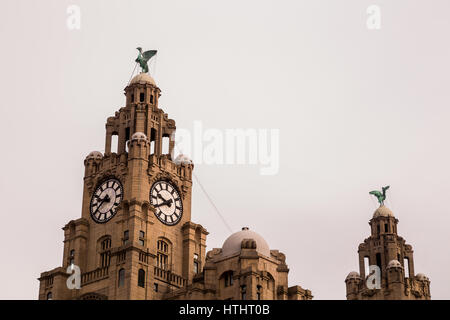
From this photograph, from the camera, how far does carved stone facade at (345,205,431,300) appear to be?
143 meters

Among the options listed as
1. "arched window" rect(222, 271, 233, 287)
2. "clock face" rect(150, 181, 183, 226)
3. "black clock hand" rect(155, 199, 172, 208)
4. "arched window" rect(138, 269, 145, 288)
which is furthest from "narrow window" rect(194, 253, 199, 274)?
"arched window" rect(222, 271, 233, 287)

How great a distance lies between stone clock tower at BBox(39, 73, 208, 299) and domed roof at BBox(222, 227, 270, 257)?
891 cm

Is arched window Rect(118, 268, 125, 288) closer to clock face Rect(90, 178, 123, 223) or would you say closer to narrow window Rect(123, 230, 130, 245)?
narrow window Rect(123, 230, 130, 245)

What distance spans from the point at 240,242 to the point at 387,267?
36.3 meters

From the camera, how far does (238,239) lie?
11562 centimetres

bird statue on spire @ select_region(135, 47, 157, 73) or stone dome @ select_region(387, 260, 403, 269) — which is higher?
bird statue on spire @ select_region(135, 47, 157, 73)

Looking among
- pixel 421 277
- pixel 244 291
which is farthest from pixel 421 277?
pixel 244 291

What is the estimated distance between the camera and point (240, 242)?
376 ft

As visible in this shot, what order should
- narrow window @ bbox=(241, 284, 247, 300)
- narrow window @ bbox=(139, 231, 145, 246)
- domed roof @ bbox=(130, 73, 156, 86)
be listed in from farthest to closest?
domed roof @ bbox=(130, 73, 156, 86) < narrow window @ bbox=(139, 231, 145, 246) < narrow window @ bbox=(241, 284, 247, 300)

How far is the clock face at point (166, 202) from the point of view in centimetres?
12575

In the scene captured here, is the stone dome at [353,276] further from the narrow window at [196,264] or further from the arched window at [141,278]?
the arched window at [141,278]
